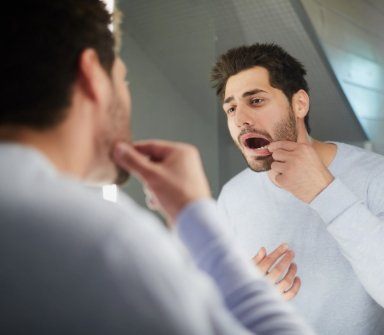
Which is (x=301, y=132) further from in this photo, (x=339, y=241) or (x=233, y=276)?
(x=233, y=276)

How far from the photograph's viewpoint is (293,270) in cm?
103

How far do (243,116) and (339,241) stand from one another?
339 mm

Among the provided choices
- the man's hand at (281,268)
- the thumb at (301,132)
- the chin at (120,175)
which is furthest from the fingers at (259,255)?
the chin at (120,175)

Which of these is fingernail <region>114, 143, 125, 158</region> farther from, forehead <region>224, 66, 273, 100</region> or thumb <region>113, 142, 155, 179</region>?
forehead <region>224, 66, 273, 100</region>

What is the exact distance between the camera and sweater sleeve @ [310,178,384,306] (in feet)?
3.03

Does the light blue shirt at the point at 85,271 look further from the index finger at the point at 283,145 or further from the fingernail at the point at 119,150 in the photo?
the index finger at the point at 283,145

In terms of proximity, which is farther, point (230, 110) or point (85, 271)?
point (230, 110)

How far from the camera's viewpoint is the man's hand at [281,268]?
1.02 m

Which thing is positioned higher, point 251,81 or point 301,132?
point 251,81

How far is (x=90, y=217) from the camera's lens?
371 millimetres

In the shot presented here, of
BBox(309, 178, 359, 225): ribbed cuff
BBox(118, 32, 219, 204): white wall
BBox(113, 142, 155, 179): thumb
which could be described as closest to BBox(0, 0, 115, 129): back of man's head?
BBox(113, 142, 155, 179): thumb

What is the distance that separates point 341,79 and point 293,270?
1.37ft

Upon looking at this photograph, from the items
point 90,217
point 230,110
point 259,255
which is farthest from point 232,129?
point 90,217

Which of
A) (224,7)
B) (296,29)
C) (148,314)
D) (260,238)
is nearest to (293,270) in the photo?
(260,238)
